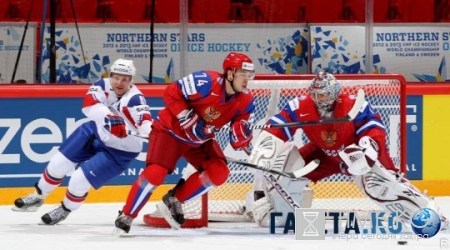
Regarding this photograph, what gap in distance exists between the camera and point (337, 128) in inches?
274

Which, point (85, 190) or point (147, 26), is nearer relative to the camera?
point (85, 190)

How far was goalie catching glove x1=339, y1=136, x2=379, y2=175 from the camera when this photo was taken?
667cm

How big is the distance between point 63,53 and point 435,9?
8.97 ft

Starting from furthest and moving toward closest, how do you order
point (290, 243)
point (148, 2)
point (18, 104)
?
point (148, 2)
point (18, 104)
point (290, 243)

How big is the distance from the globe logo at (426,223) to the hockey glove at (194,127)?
4.01 feet

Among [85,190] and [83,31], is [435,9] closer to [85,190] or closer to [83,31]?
[83,31]

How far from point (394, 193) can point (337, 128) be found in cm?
48

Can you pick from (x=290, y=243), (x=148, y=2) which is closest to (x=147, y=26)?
(x=148, y=2)

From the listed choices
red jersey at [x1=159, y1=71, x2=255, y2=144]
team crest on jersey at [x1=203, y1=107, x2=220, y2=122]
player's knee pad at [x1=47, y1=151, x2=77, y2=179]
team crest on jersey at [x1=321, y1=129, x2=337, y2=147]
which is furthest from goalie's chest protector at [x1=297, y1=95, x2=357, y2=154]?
player's knee pad at [x1=47, y1=151, x2=77, y2=179]

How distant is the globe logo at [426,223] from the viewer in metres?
6.69

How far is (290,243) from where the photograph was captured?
21.4 feet

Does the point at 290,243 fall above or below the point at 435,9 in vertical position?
below

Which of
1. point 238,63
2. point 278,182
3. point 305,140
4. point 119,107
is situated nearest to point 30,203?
point 119,107
